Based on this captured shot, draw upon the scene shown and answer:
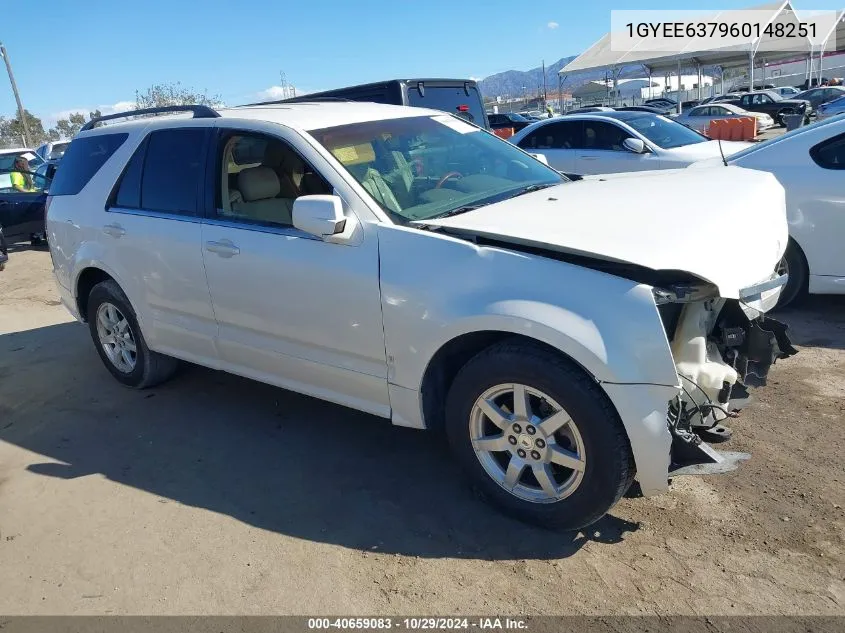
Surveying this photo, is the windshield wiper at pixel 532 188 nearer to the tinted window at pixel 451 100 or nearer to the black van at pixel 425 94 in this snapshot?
the black van at pixel 425 94

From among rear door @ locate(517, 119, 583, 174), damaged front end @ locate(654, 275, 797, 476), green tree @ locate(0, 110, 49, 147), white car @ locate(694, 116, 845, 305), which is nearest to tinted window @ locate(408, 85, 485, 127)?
rear door @ locate(517, 119, 583, 174)

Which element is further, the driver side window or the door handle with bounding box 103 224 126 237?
the door handle with bounding box 103 224 126 237

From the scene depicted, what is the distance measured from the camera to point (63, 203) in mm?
5141

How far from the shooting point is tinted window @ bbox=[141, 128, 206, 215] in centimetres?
423

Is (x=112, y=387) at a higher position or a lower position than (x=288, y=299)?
lower

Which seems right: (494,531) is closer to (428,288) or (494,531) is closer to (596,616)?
(596,616)

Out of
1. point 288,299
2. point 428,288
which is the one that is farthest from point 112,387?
point 428,288

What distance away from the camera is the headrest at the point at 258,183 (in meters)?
4.06

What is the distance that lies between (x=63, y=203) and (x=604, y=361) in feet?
14.2

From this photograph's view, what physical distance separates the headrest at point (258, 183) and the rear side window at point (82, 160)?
1.28 metres

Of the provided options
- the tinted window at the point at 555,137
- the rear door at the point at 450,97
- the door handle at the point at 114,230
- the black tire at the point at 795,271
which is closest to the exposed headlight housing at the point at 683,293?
the black tire at the point at 795,271

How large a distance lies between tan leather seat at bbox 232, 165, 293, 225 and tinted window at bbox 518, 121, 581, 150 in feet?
24.1

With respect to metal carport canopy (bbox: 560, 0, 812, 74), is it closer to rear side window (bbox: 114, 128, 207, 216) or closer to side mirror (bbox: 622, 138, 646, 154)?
side mirror (bbox: 622, 138, 646, 154)

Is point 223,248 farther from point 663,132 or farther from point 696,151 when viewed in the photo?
point 663,132
